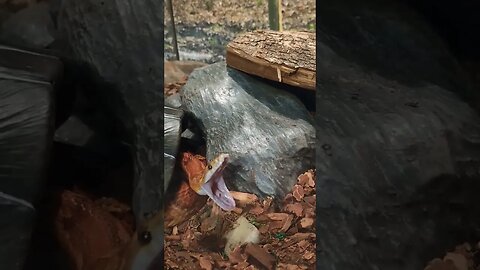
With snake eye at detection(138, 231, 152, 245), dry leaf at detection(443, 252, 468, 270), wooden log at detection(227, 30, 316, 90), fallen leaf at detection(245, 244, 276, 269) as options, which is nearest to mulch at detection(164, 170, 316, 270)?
fallen leaf at detection(245, 244, 276, 269)

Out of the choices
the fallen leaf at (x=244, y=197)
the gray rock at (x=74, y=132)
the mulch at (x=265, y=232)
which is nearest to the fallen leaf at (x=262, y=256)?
the mulch at (x=265, y=232)

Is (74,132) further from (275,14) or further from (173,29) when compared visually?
(275,14)

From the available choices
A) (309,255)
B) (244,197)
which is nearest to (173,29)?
(244,197)

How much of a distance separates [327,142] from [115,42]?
715 millimetres

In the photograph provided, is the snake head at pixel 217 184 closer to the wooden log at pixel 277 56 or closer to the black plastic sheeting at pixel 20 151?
the wooden log at pixel 277 56

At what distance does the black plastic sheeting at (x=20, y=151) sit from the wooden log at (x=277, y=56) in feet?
1.91

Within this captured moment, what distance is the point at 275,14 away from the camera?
1889mm

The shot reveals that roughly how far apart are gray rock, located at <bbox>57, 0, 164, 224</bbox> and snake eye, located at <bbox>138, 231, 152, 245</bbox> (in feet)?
0.20

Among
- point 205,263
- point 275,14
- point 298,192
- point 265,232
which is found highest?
point 275,14

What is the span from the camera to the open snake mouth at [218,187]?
→ 6.19 feet

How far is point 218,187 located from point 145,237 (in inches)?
11.4

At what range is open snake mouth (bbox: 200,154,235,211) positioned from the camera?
1886mm

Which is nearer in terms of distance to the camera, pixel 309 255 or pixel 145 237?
pixel 309 255

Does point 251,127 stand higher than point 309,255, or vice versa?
point 251,127
